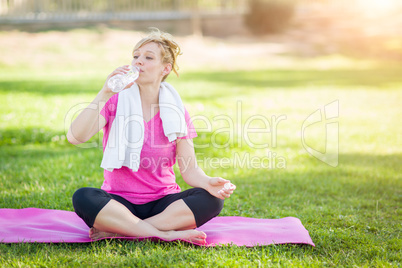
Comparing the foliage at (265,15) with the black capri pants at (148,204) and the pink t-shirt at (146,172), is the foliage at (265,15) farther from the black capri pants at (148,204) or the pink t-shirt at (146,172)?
the black capri pants at (148,204)

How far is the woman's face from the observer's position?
3.44 meters

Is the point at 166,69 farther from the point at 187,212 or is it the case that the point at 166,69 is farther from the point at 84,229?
the point at 84,229

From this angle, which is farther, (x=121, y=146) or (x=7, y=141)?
(x=7, y=141)

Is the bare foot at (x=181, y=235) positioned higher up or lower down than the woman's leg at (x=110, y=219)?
lower down

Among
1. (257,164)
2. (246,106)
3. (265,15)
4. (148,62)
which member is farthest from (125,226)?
(265,15)

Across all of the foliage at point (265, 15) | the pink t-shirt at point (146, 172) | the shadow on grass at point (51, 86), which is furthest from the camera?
the foliage at point (265, 15)

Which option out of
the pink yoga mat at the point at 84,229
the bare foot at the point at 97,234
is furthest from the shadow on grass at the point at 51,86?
the bare foot at the point at 97,234

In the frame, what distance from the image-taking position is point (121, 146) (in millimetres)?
3346

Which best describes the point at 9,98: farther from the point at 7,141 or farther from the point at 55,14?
the point at 55,14

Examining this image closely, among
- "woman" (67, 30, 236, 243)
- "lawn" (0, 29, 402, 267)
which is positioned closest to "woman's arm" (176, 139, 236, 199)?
"woman" (67, 30, 236, 243)

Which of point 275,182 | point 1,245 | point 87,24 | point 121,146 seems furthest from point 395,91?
point 87,24

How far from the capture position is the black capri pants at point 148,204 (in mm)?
3129

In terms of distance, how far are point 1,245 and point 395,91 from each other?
10.4 meters

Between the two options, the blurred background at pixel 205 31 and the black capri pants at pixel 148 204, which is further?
the blurred background at pixel 205 31
